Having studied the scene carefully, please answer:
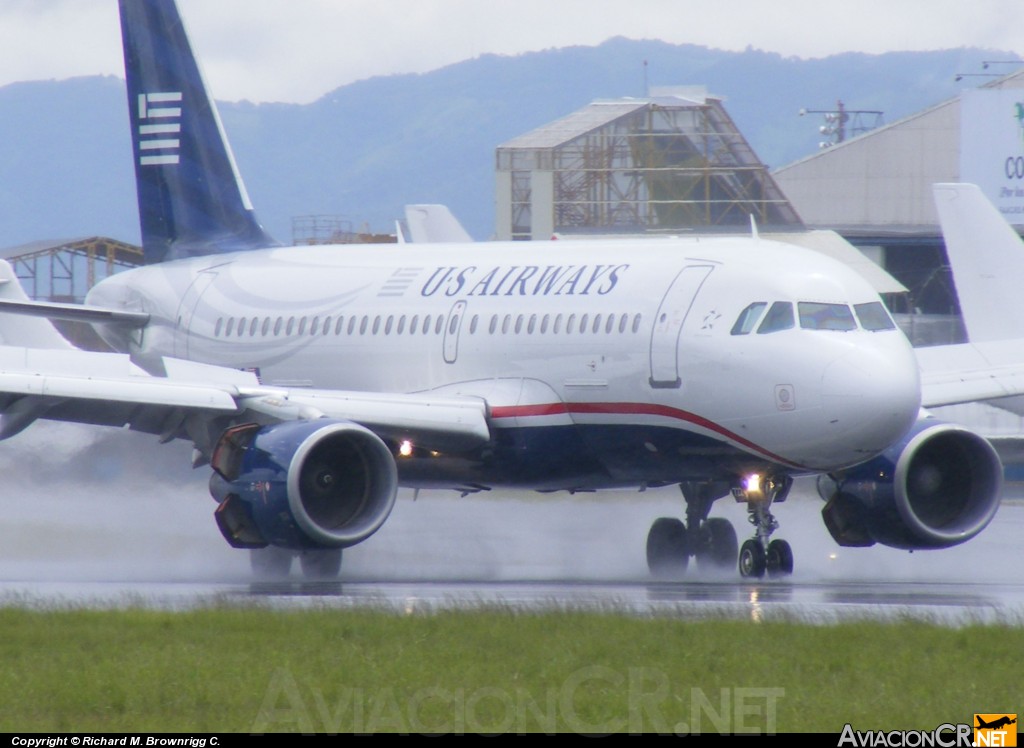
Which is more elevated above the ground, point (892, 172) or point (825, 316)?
point (825, 316)

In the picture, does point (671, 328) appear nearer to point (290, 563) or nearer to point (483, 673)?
point (290, 563)

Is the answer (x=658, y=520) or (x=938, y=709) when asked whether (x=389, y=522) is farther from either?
(x=938, y=709)

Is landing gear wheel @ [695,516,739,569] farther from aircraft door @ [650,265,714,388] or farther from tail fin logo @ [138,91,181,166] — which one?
tail fin logo @ [138,91,181,166]

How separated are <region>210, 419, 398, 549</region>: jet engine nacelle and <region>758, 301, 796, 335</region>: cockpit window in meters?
4.32

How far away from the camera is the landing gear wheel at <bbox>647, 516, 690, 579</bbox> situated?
72.0 ft

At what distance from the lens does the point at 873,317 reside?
64.3 feet

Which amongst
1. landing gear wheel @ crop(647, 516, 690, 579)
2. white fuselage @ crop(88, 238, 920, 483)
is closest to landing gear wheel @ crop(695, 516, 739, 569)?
landing gear wheel @ crop(647, 516, 690, 579)

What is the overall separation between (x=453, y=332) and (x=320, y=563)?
3.39 meters

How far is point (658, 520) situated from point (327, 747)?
45.9 ft

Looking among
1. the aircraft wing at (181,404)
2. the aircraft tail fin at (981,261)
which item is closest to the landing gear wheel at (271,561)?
the aircraft wing at (181,404)

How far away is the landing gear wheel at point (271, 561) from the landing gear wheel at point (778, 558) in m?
5.81

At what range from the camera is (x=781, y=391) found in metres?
19.0

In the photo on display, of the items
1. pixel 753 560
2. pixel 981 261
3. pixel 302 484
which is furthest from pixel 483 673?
pixel 981 261

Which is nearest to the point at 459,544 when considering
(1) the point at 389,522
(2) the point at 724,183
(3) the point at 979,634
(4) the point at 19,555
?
(1) the point at 389,522
